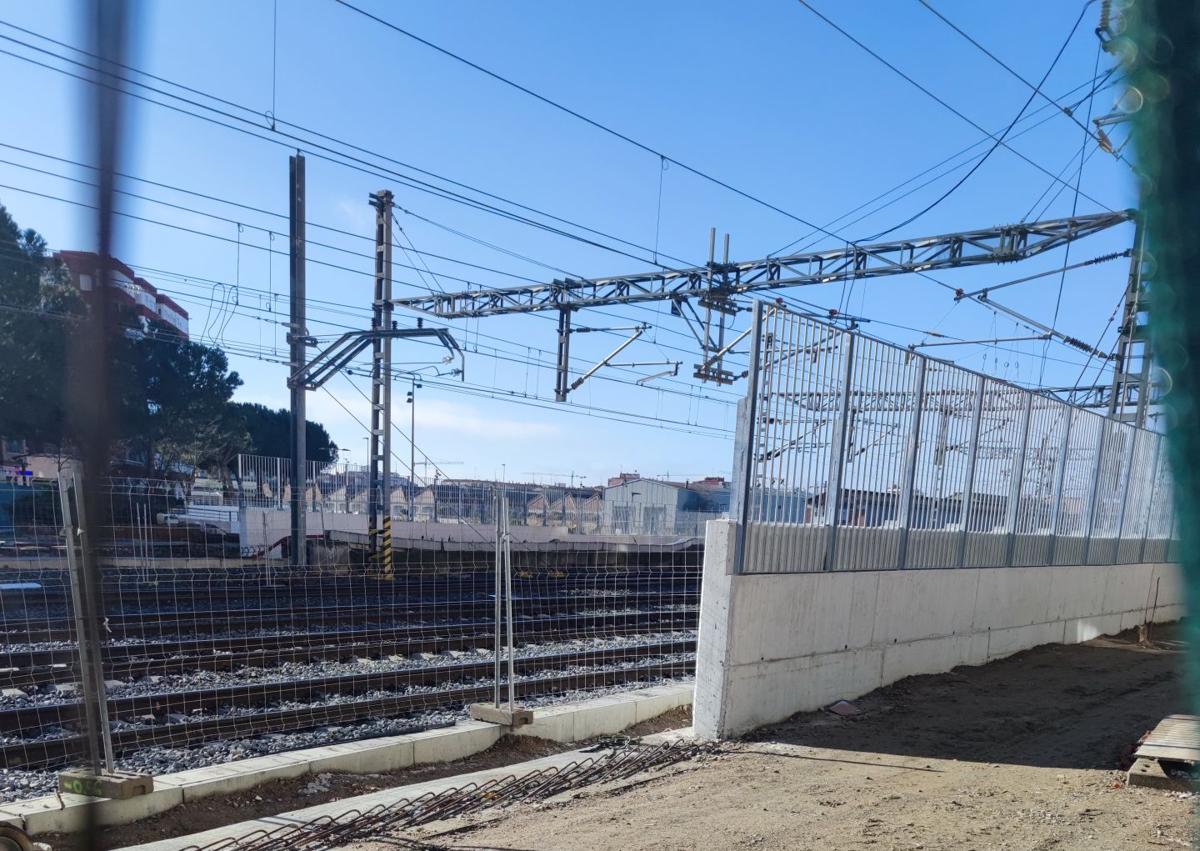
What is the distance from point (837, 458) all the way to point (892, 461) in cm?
114

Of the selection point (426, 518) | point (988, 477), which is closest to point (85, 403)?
point (988, 477)

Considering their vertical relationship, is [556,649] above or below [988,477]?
below

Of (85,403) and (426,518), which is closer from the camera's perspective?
(85,403)

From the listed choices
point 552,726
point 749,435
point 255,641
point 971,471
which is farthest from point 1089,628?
point 255,641

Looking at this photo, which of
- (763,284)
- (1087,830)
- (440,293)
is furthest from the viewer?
(440,293)

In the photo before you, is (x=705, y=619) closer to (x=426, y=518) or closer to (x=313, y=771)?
(x=313, y=771)

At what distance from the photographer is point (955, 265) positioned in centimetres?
1653

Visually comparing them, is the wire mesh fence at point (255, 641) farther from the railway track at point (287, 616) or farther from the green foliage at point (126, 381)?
the green foliage at point (126, 381)

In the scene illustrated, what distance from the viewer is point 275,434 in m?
59.8

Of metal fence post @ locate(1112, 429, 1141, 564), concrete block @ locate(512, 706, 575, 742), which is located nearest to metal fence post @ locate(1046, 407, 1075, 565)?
metal fence post @ locate(1112, 429, 1141, 564)

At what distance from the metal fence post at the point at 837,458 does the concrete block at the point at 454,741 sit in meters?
3.38

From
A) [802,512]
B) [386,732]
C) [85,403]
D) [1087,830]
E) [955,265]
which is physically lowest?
[386,732]

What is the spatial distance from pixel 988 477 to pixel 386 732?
24.8 ft

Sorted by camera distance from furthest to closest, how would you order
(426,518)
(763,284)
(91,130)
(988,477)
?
(426,518), (763,284), (988,477), (91,130)
